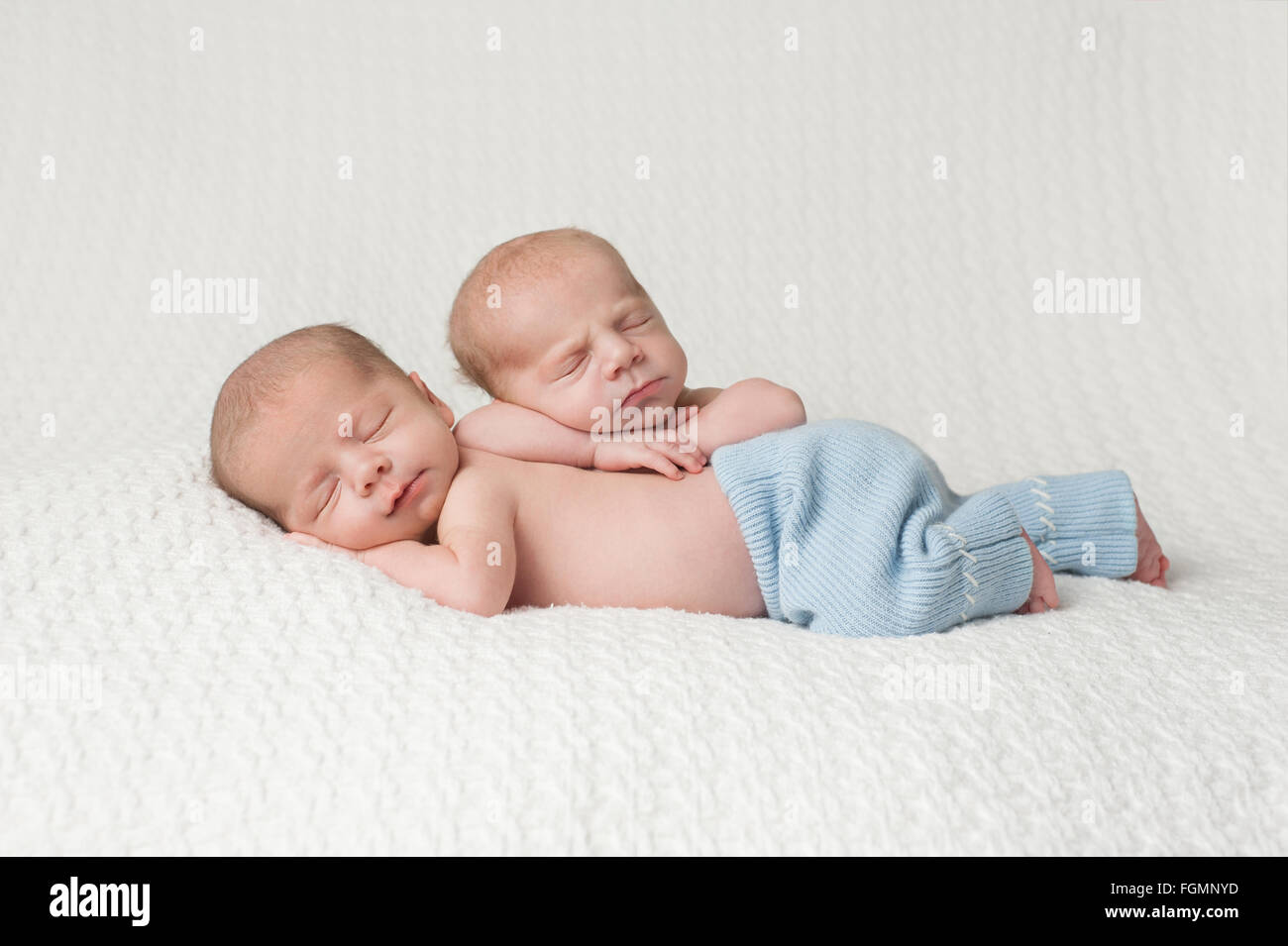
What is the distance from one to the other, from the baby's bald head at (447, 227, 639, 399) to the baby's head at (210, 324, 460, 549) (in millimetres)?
147

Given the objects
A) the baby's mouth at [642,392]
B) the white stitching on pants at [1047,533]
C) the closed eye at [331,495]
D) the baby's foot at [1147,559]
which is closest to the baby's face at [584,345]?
the baby's mouth at [642,392]

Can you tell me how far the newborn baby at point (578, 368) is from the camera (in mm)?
1458

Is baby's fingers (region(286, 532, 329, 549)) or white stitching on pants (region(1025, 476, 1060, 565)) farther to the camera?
white stitching on pants (region(1025, 476, 1060, 565))

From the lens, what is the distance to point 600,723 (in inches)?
39.9

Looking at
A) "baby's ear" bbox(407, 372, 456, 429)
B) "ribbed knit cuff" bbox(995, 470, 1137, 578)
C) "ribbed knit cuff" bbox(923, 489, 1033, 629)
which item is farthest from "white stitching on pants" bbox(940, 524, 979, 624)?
"baby's ear" bbox(407, 372, 456, 429)

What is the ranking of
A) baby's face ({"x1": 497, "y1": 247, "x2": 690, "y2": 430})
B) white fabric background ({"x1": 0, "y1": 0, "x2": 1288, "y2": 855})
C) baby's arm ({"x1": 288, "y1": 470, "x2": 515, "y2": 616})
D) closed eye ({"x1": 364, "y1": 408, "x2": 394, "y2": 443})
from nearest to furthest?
white fabric background ({"x1": 0, "y1": 0, "x2": 1288, "y2": 855}), baby's arm ({"x1": 288, "y1": 470, "x2": 515, "y2": 616}), closed eye ({"x1": 364, "y1": 408, "x2": 394, "y2": 443}), baby's face ({"x1": 497, "y1": 247, "x2": 690, "y2": 430})

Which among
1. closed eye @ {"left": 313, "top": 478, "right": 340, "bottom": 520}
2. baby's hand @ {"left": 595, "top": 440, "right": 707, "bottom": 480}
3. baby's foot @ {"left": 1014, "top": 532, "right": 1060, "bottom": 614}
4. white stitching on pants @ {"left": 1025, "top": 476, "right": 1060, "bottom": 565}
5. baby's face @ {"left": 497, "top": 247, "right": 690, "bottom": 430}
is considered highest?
baby's face @ {"left": 497, "top": 247, "right": 690, "bottom": 430}

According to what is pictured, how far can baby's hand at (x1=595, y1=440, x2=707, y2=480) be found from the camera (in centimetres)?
145

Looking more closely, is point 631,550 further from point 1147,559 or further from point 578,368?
point 1147,559

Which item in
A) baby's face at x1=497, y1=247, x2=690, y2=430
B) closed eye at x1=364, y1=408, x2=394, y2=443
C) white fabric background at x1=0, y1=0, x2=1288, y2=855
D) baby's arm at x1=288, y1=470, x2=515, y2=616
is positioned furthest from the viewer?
baby's face at x1=497, y1=247, x2=690, y2=430

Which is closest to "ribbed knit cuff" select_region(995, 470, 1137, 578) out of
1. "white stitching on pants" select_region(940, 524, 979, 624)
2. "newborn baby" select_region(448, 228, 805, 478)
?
"white stitching on pants" select_region(940, 524, 979, 624)

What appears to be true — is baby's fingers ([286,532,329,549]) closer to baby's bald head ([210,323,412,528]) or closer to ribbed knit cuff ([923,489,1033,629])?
baby's bald head ([210,323,412,528])

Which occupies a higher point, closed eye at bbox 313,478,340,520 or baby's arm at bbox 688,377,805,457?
baby's arm at bbox 688,377,805,457

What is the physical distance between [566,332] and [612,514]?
0.76 feet
